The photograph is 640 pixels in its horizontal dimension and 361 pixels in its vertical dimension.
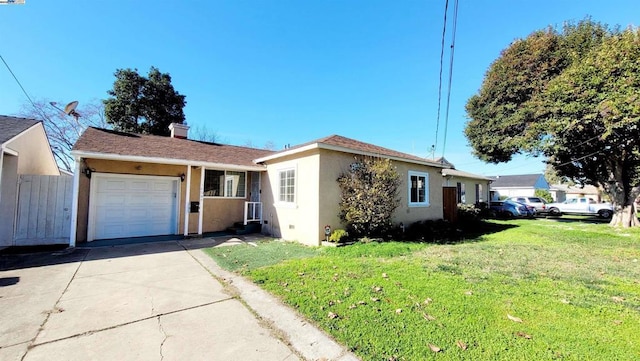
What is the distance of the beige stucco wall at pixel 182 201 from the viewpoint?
8.22m

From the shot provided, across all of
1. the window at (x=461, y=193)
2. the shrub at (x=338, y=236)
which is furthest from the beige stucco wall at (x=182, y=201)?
the window at (x=461, y=193)

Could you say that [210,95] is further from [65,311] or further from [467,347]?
[467,347]

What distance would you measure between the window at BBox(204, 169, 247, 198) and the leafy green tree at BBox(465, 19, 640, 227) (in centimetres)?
1539

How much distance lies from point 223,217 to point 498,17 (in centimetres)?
1217

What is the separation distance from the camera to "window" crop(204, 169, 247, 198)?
412 inches

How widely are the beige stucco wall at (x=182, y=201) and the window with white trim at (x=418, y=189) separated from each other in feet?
23.5

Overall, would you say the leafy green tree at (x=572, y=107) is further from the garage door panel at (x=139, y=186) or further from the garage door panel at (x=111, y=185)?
the garage door panel at (x=111, y=185)

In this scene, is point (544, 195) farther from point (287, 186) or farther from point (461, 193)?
point (287, 186)

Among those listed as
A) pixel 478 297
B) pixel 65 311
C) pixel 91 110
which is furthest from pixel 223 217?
pixel 91 110

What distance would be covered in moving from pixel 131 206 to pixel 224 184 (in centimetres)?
326

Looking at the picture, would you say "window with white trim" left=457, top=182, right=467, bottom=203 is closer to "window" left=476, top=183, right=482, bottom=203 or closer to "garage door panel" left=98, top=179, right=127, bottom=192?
"window" left=476, top=183, right=482, bottom=203

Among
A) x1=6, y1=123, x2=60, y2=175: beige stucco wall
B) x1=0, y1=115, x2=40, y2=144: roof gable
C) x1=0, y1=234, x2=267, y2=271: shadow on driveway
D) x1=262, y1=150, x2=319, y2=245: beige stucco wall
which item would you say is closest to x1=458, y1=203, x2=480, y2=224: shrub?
x1=262, y1=150, x2=319, y2=245: beige stucco wall

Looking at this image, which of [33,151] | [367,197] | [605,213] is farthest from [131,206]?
[605,213]

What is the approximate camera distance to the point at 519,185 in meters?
37.8
